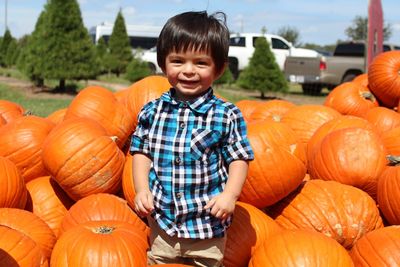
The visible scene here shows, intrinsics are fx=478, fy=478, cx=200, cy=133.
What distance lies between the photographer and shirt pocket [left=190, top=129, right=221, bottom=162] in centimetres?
215

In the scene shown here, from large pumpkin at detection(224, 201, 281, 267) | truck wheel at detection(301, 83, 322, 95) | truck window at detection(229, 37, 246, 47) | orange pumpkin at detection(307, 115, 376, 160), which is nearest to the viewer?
large pumpkin at detection(224, 201, 281, 267)

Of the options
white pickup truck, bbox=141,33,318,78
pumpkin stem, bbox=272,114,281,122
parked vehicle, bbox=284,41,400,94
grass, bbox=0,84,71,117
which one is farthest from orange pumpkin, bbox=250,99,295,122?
white pickup truck, bbox=141,33,318,78

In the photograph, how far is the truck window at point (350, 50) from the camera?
17781mm

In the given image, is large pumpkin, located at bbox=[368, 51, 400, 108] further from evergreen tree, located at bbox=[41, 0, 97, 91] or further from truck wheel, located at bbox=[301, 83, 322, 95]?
truck wheel, located at bbox=[301, 83, 322, 95]

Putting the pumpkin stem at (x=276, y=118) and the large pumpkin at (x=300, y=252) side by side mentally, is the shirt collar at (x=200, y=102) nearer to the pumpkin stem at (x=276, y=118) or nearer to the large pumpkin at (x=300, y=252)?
the large pumpkin at (x=300, y=252)

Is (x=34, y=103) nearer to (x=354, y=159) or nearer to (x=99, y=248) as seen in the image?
(x=354, y=159)

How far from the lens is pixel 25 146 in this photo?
11.3 ft

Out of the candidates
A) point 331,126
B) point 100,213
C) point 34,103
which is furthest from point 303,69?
point 100,213

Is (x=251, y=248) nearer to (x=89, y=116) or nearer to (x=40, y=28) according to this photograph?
(x=89, y=116)

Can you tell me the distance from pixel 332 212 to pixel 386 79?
2.55 metres

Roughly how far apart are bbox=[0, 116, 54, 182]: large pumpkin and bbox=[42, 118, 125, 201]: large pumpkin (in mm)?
278

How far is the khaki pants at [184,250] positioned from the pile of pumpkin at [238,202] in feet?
0.35

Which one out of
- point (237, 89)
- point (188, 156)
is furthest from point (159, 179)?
point (237, 89)

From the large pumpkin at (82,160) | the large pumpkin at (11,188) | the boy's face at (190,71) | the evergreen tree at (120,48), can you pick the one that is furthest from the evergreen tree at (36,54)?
the boy's face at (190,71)
